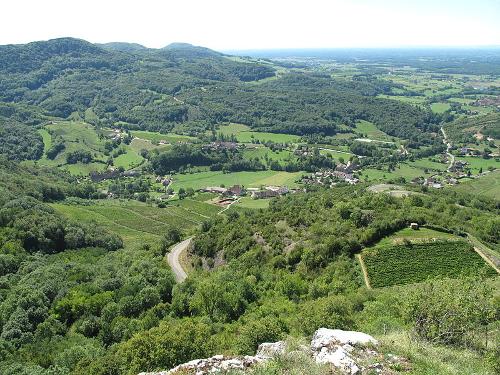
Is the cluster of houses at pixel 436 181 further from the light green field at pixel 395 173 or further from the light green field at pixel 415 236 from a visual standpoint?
the light green field at pixel 415 236

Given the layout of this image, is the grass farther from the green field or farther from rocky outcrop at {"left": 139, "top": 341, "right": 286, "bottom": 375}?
rocky outcrop at {"left": 139, "top": 341, "right": 286, "bottom": 375}

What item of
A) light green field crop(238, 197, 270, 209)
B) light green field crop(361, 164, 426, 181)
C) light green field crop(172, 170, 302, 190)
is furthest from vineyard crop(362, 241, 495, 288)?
light green field crop(361, 164, 426, 181)

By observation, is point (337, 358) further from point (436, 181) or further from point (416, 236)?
point (436, 181)

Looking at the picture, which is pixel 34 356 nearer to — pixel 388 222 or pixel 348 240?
pixel 348 240

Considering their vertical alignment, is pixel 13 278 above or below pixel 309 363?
below

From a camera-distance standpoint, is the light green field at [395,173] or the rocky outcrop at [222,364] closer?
the rocky outcrop at [222,364]

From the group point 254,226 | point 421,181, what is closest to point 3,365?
point 254,226

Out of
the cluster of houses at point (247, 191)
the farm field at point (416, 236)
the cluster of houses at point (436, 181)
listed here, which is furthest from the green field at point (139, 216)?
the cluster of houses at point (436, 181)

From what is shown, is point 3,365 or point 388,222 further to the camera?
point 388,222
